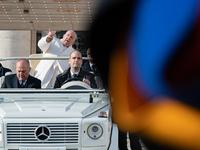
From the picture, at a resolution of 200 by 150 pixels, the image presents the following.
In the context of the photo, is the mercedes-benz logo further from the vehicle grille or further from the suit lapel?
the suit lapel

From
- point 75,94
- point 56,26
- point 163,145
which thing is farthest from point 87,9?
point 75,94

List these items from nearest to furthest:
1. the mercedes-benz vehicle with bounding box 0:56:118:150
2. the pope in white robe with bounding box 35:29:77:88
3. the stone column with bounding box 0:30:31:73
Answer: the mercedes-benz vehicle with bounding box 0:56:118:150, the pope in white robe with bounding box 35:29:77:88, the stone column with bounding box 0:30:31:73

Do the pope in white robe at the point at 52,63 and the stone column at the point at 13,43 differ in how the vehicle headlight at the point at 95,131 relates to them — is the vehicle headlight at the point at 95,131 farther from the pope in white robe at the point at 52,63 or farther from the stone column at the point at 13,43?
the stone column at the point at 13,43

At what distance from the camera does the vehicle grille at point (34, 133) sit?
4.31m

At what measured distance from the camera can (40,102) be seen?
191 inches

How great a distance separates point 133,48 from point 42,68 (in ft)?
4.70

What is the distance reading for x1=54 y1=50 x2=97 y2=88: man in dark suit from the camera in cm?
552

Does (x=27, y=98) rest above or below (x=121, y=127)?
→ above

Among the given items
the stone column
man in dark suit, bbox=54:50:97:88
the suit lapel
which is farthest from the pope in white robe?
the stone column

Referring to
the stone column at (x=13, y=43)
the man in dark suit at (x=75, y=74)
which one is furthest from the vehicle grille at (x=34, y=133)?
the stone column at (x=13, y=43)

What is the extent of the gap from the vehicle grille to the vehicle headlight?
13 centimetres

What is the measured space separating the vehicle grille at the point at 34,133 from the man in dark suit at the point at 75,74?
125 centimetres

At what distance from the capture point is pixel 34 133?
169 inches

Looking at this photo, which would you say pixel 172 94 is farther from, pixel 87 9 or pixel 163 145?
pixel 87 9
